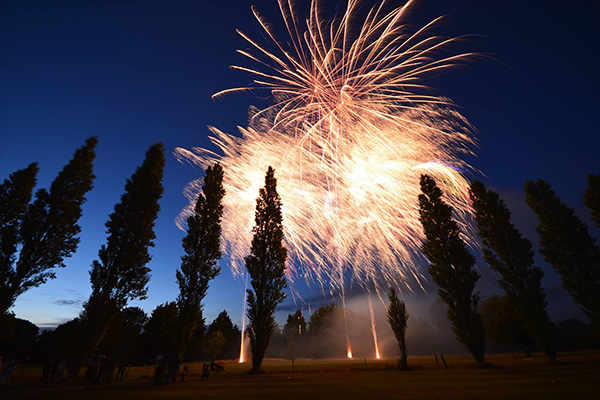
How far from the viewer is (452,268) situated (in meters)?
26.4

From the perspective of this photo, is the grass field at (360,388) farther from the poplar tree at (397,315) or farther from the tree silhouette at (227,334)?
the tree silhouette at (227,334)

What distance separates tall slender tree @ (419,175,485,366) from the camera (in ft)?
79.4

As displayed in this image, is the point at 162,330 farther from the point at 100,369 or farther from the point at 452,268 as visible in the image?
the point at 452,268

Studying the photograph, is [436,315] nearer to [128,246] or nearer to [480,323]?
[480,323]

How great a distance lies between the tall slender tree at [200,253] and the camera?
19.9 metres

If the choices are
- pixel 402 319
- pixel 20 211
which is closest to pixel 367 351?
pixel 402 319

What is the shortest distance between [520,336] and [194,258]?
48.6 m

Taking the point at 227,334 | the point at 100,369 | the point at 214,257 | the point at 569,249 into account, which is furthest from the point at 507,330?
the point at 227,334

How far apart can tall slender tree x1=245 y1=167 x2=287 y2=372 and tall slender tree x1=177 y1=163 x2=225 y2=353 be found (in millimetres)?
3887

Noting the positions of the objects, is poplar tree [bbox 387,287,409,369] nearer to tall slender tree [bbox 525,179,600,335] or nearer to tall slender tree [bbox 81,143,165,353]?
tall slender tree [bbox 525,179,600,335]

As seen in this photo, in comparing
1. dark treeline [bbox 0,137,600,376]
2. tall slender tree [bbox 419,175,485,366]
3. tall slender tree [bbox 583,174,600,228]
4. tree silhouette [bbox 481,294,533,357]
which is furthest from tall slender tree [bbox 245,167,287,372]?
tree silhouette [bbox 481,294,533,357]

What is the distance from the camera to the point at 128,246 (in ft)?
71.1

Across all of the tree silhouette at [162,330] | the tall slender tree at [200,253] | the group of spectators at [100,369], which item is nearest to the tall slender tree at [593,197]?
the tall slender tree at [200,253]

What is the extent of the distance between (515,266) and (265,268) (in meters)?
25.7
